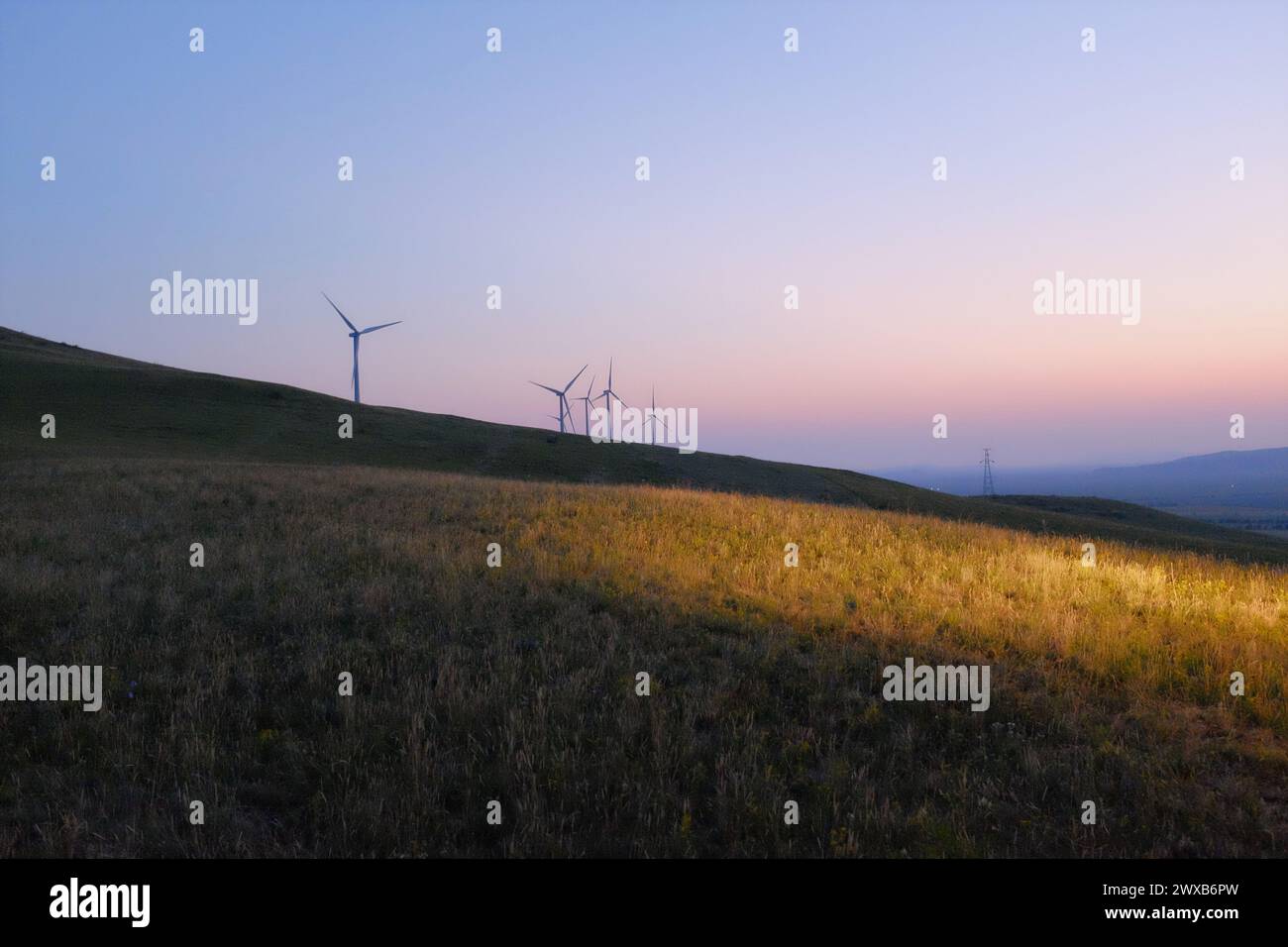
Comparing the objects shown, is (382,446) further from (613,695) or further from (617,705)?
(617,705)

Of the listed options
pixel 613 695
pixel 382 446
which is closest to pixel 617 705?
pixel 613 695

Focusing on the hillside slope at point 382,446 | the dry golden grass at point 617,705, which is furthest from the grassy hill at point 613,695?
the hillside slope at point 382,446

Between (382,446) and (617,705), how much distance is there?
48066 millimetres

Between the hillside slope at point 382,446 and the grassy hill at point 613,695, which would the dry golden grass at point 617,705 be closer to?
the grassy hill at point 613,695

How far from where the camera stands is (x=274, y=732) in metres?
6.81

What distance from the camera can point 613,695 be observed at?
760 centimetres

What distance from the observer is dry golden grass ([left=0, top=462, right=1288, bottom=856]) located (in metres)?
5.56

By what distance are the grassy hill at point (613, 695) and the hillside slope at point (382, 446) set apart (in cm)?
3057

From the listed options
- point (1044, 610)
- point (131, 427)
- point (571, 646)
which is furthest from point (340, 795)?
point (131, 427)

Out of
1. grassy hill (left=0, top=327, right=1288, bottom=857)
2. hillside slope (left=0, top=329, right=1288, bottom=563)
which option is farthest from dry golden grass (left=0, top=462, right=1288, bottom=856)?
hillside slope (left=0, top=329, right=1288, bottom=563)

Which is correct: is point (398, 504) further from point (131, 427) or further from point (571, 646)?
point (131, 427)

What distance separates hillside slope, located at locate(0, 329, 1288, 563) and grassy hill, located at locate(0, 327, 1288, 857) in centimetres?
3057

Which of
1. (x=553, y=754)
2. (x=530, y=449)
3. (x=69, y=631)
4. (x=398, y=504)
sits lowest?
(x=553, y=754)

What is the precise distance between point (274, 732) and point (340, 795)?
1.41m
